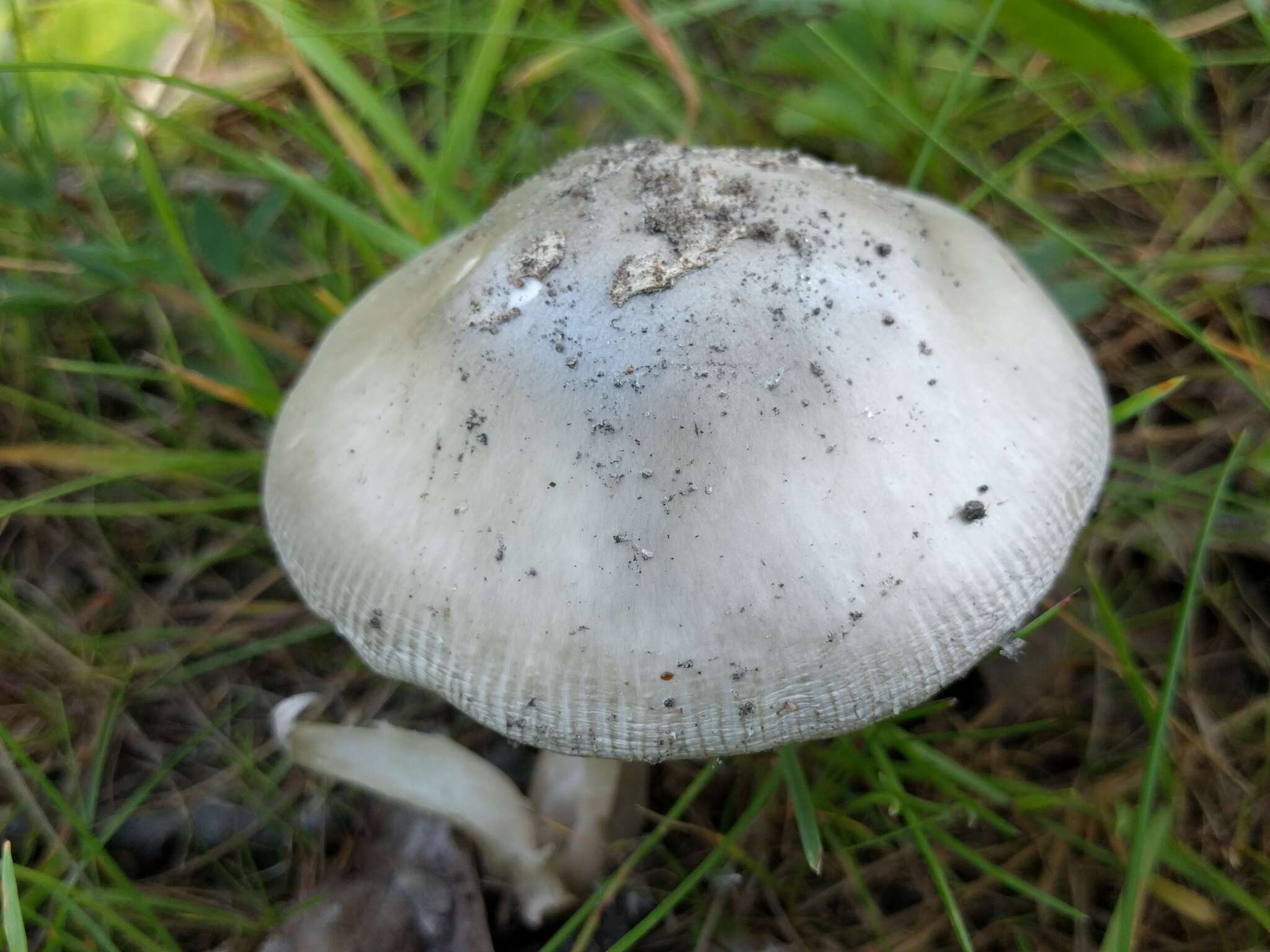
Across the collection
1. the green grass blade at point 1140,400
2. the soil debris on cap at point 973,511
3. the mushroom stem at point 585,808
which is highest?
the soil debris on cap at point 973,511

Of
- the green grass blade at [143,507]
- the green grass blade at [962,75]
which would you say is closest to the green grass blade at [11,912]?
the green grass blade at [143,507]

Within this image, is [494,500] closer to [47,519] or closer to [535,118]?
[47,519]

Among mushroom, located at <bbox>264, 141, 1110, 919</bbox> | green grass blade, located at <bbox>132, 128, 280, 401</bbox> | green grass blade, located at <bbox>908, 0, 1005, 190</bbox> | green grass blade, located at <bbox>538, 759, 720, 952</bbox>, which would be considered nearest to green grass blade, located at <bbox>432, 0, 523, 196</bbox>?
green grass blade, located at <bbox>132, 128, 280, 401</bbox>

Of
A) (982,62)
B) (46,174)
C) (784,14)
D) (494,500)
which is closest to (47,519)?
(46,174)

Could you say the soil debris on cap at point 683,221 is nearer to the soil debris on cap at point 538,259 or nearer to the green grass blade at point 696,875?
the soil debris on cap at point 538,259

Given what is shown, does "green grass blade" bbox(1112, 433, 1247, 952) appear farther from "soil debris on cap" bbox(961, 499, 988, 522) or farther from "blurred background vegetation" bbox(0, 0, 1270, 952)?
"soil debris on cap" bbox(961, 499, 988, 522)

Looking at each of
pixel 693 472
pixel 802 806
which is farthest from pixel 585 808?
pixel 693 472
